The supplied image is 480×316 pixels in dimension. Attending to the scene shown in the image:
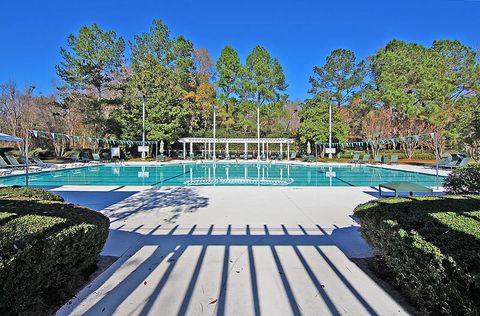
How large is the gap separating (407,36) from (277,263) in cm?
→ 3490

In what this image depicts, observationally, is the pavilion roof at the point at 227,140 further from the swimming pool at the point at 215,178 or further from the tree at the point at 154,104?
the swimming pool at the point at 215,178

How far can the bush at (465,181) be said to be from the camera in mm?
5866

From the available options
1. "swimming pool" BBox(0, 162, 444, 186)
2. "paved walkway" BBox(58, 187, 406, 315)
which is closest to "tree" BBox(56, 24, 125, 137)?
"swimming pool" BBox(0, 162, 444, 186)

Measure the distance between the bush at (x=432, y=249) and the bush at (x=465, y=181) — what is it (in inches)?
131

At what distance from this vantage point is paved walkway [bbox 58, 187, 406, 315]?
2.38 meters

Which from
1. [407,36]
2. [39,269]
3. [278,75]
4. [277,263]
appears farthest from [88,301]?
[407,36]

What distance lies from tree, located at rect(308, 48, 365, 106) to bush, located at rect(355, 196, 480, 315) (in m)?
30.6

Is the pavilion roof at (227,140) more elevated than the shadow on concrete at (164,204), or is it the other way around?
the pavilion roof at (227,140)

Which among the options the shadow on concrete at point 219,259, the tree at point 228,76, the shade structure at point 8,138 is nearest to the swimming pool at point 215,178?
the shade structure at point 8,138

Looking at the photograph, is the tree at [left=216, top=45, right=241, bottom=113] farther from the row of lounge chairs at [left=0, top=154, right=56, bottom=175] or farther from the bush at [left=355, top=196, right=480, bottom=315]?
the bush at [left=355, top=196, right=480, bottom=315]

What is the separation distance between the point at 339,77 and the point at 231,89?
12573 millimetres

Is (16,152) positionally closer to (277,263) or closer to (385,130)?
(277,263)

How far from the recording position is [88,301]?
2.44 m

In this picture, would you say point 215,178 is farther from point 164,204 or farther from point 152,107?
point 152,107
